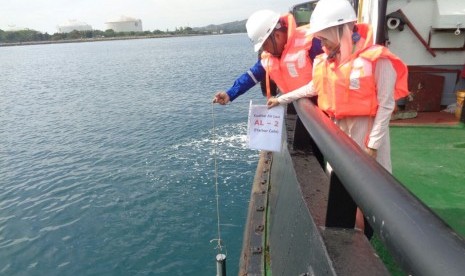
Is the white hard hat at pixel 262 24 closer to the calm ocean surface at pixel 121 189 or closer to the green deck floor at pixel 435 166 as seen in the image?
the green deck floor at pixel 435 166

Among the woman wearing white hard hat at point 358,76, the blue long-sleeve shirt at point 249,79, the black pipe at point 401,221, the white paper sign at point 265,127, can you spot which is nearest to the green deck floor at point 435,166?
the woman wearing white hard hat at point 358,76

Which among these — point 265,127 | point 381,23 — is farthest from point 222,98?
point 381,23

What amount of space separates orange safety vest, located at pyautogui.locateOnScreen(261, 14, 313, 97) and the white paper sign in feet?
1.00

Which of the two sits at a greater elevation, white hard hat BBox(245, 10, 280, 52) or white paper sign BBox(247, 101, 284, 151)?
white hard hat BBox(245, 10, 280, 52)

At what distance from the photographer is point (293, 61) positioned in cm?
315

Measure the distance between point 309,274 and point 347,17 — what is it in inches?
62.8

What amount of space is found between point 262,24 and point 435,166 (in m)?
3.10

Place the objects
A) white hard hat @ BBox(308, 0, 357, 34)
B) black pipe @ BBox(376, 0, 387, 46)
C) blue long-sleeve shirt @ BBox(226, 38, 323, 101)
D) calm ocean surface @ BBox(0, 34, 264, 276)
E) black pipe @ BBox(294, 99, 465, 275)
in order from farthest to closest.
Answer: calm ocean surface @ BBox(0, 34, 264, 276) < black pipe @ BBox(376, 0, 387, 46) < blue long-sleeve shirt @ BBox(226, 38, 323, 101) < white hard hat @ BBox(308, 0, 357, 34) < black pipe @ BBox(294, 99, 465, 275)

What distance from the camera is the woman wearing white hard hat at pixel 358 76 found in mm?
2238

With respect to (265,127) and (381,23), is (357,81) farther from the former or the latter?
(381,23)

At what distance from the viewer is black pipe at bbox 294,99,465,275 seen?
2.42 ft

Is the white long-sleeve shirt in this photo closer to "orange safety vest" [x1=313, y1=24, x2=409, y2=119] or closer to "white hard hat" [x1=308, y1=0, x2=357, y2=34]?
"orange safety vest" [x1=313, y1=24, x2=409, y2=119]

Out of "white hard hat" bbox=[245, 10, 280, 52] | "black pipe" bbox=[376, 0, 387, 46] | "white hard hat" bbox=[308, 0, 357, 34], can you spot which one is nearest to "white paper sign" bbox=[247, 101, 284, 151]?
"white hard hat" bbox=[245, 10, 280, 52]


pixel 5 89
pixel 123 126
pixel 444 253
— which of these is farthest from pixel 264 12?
pixel 5 89
